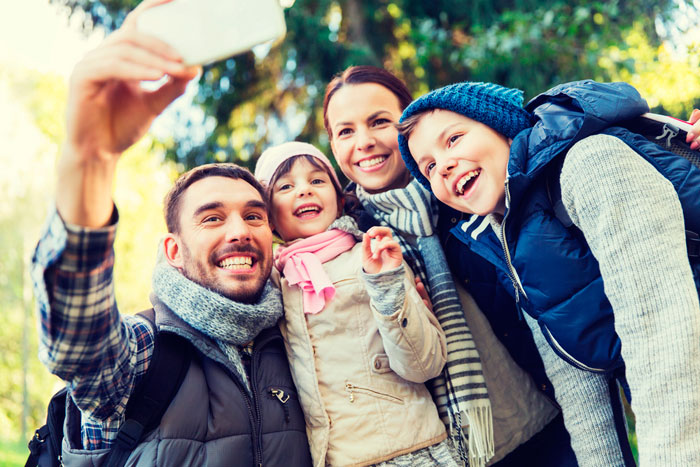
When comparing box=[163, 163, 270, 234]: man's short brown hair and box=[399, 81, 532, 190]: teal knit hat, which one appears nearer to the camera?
box=[399, 81, 532, 190]: teal knit hat

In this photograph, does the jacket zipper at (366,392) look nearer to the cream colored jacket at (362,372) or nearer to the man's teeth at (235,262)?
the cream colored jacket at (362,372)

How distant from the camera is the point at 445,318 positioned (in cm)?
255

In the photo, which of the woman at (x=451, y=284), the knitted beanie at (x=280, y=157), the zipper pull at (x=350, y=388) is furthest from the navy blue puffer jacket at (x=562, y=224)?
the knitted beanie at (x=280, y=157)

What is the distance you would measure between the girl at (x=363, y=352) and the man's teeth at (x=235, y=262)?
8.2 inches

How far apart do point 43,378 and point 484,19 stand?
779 inches

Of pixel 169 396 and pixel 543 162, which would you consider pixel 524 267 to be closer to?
pixel 543 162

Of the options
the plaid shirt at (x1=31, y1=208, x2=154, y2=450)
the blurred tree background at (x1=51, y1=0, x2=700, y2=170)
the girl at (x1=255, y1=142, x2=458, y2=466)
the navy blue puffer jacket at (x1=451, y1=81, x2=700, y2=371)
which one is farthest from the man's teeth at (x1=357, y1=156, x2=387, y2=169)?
the blurred tree background at (x1=51, y1=0, x2=700, y2=170)

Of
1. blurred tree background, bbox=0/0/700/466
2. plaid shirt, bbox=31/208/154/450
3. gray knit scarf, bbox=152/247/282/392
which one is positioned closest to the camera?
plaid shirt, bbox=31/208/154/450

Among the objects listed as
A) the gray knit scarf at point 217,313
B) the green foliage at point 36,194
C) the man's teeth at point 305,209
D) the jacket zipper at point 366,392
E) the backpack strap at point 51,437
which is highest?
the man's teeth at point 305,209

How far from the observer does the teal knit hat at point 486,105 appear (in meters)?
2.23

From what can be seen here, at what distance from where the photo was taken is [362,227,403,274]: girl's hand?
2.24 m

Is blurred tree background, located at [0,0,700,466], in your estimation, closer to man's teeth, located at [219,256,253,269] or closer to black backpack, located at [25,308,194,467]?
man's teeth, located at [219,256,253,269]

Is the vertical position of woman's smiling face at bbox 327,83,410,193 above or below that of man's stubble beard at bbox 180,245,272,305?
above

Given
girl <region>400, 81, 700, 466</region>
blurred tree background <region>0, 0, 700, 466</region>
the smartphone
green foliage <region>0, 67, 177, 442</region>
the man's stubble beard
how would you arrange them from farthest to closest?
green foliage <region>0, 67, 177, 442</region>, blurred tree background <region>0, 0, 700, 466</region>, the man's stubble beard, girl <region>400, 81, 700, 466</region>, the smartphone
